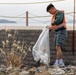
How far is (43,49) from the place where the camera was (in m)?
8.60

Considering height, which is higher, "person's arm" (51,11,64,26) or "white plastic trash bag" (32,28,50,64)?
"person's arm" (51,11,64,26)

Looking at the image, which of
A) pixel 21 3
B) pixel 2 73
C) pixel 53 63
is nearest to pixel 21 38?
pixel 53 63

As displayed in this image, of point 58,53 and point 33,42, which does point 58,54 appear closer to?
point 58,53

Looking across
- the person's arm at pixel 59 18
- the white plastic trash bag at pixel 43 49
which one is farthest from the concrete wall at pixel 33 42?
the person's arm at pixel 59 18

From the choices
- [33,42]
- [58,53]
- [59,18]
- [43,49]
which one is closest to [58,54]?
[58,53]

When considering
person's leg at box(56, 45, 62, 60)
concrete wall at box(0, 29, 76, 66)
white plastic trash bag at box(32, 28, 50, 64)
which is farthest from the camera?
concrete wall at box(0, 29, 76, 66)

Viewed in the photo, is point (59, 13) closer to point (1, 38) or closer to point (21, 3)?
point (1, 38)

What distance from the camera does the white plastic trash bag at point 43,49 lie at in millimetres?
8440

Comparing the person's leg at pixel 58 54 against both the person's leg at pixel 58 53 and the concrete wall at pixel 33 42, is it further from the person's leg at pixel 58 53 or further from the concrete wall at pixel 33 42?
the concrete wall at pixel 33 42

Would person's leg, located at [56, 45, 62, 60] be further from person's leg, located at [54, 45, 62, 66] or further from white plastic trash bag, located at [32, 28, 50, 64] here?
white plastic trash bag, located at [32, 28, 50, 64]

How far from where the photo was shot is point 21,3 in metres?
11.4

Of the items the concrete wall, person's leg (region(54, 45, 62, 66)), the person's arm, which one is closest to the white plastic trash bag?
person's leg (region(54, 45, 62, 66))

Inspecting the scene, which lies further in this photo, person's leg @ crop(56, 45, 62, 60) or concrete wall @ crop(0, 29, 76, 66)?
concrete wall @ crop(0, 29, 76, 66)

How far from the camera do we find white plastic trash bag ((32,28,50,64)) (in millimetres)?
8440
